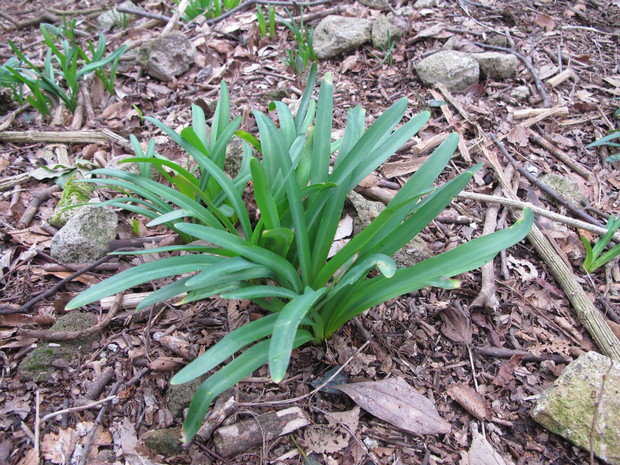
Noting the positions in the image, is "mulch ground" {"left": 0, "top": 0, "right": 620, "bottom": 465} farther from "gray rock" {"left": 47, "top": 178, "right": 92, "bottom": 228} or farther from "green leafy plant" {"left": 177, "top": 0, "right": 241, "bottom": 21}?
"green leafy plant" {"left": 177, "top": 0, "right": 241, "bottom": 21}

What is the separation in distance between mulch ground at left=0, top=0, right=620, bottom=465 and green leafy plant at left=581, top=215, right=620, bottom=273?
84mm

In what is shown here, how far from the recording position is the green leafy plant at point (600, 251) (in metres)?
1.80

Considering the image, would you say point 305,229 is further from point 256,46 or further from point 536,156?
point 256,46

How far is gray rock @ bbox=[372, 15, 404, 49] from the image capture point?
3123 mm

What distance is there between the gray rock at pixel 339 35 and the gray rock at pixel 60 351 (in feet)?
8.20

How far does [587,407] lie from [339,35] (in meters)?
2.81

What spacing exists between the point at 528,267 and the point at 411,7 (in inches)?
102

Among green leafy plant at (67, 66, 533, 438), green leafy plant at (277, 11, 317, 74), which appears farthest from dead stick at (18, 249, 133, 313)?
green leafy plant at (277, 11, 317, 74)

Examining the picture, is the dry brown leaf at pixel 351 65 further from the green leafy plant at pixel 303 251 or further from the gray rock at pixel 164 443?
the gray rock at pixel 164 443

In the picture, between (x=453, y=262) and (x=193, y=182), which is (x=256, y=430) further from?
(x=193, y=182)

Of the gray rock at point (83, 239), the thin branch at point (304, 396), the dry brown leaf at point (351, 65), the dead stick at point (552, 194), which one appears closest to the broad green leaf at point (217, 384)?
the thin branch at point (304, 396)

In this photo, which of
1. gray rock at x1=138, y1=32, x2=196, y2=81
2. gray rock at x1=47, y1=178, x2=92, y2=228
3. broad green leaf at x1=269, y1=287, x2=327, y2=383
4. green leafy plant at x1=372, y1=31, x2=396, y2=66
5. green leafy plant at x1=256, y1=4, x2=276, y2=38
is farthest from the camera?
green leafy plant at x1=256, y1=4, x2=276, y2=38

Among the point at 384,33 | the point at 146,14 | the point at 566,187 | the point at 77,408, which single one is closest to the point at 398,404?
the point at 77,408

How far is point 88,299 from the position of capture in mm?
1206
